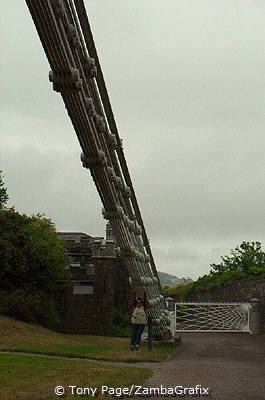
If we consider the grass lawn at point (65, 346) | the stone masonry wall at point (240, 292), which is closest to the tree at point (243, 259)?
the stone masonry wall at point (240, 292)

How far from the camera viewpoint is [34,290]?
22.7 metres

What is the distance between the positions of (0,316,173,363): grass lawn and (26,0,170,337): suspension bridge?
6.85 ft

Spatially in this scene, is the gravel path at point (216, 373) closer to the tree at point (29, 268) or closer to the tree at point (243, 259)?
the tree at point (29, 268)

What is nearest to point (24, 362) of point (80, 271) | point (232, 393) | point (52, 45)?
point (232, 393)

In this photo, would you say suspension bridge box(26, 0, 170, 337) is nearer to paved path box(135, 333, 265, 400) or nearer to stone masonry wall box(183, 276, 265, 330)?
paved path box(135, 333, 265, 400)

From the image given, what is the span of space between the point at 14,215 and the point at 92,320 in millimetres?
5378

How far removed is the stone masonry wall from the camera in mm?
28750

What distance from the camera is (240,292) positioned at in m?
33.6

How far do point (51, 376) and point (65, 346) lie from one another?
616cm

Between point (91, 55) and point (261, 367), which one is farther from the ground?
point (91, 55)

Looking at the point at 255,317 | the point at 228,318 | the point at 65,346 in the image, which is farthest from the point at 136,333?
the point at 228,318

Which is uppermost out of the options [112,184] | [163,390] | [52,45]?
[52,45]

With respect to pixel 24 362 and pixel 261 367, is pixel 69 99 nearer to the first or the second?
pixel 24 362

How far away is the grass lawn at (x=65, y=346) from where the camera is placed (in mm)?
14508
